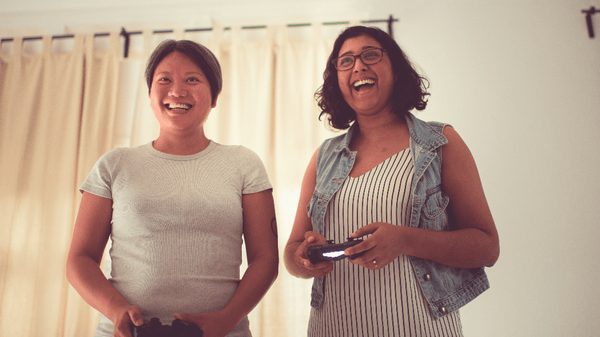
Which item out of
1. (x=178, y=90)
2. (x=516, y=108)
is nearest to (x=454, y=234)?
(x=178, y=90)

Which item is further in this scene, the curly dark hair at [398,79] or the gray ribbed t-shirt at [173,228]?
the curly dark hair at [398,79]

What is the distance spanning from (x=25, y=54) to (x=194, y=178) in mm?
2306

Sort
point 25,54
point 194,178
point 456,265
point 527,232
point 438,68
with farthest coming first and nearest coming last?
point 25,54 < point 438,68 < point 527,232 < point 194,178 < point 456,265

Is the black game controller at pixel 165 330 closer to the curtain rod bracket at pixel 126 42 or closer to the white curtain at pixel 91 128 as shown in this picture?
the white curtain at pixel 91 128

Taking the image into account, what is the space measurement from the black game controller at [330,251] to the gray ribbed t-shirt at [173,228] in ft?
0.88

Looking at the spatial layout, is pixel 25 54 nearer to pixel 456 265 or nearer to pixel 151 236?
pixel 151 236

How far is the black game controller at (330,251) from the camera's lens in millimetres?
709

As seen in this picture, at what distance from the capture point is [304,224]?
1.01 metres

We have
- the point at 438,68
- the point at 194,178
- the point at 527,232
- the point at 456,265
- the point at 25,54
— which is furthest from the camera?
the point at 25,54

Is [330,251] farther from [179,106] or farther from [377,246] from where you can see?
[179,106]

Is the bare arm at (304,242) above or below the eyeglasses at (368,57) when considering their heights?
below

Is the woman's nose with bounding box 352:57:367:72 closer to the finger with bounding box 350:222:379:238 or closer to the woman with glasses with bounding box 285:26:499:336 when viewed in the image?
the woman with glasses with bounding box 285:26:499:336

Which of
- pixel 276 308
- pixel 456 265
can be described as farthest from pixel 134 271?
pixel 276 308

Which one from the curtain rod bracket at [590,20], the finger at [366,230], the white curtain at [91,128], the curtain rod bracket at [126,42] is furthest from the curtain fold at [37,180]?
the curtain rod bracket at [590,20]
